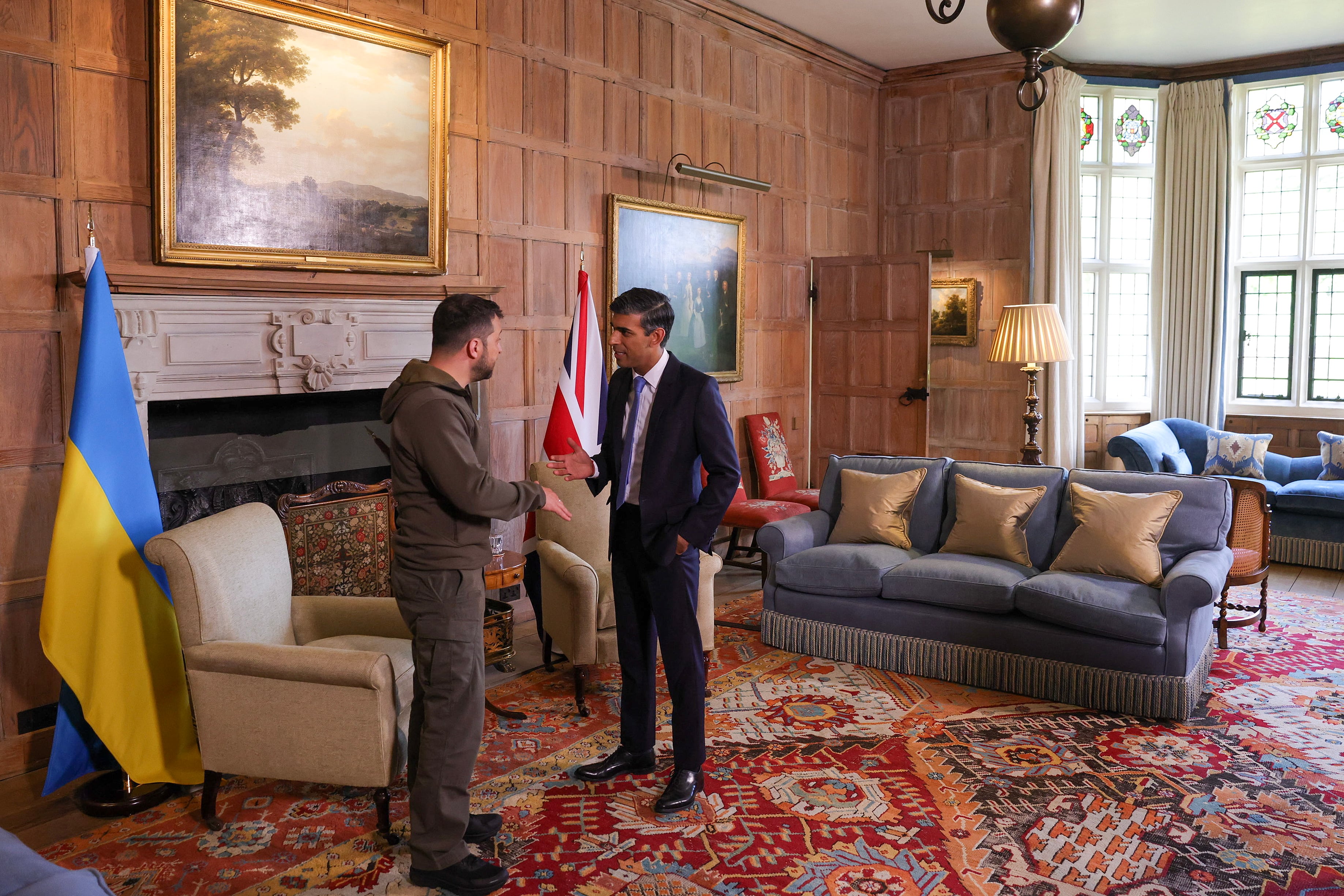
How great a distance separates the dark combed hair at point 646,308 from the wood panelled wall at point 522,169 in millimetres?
1922

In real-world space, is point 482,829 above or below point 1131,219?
below

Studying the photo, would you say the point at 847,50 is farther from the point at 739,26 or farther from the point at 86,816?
the point at 86,816

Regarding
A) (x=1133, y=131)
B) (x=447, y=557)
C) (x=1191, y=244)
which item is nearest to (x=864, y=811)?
(x=447, y=557)

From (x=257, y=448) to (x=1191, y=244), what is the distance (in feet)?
26.1

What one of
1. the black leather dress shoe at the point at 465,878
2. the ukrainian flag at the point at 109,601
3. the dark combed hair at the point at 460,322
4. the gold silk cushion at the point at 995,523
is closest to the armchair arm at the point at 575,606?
the black leather dress shoe at the point at 465,878

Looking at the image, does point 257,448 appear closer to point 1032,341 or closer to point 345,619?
point 345,619

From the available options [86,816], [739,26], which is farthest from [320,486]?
[739,26]

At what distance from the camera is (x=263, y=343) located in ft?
14.1

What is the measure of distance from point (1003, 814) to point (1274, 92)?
26.3 ft

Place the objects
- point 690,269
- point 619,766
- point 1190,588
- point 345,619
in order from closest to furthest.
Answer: point 619,766
point 345,619
point 1190,588
point 690,269

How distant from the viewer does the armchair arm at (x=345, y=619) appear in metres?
3.69

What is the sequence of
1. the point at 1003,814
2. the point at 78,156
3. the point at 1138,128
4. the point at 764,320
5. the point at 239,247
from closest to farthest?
the point at 1003,814 → the point at 78,156 → the point at 239,247 → the point at 764,320 → the point at 1138,128

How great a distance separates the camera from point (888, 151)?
29.8 ft

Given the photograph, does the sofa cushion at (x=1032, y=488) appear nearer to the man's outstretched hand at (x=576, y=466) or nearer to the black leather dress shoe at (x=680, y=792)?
the black leather dress shoe at (x=680, y=792)
